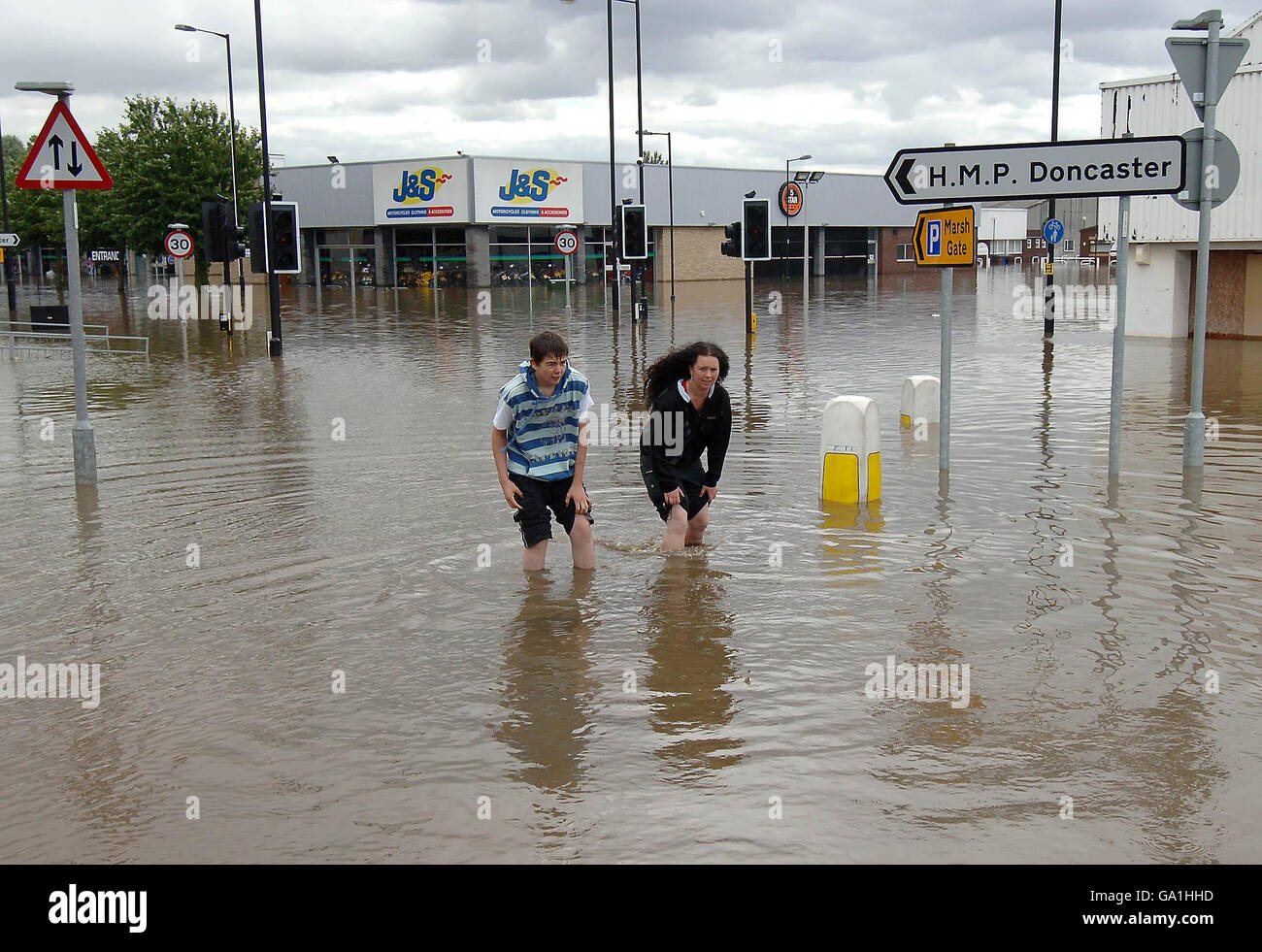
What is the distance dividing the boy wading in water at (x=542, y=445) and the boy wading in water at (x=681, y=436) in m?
0.67

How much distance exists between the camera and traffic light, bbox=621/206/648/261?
104 feet

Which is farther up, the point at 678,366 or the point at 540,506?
the point at 678,366

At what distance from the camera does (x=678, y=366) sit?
8.00 meters

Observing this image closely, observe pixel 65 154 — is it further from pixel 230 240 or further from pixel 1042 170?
pixel 230 240

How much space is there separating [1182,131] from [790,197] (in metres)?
36.4

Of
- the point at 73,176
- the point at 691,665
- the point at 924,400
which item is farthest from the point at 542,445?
the point at 924,400

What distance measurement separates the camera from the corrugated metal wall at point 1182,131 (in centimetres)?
2205

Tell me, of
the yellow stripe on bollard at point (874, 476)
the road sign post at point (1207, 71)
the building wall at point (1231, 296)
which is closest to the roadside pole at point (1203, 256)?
the road sign post at point (1207, 71)

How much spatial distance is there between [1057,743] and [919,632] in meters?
1.50

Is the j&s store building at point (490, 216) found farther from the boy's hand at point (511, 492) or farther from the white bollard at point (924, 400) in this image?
the boy's hand at point (511, 492)

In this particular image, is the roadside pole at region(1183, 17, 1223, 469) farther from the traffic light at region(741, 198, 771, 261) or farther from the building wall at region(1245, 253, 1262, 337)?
the traffic light at region(741, 198, 771, 261)

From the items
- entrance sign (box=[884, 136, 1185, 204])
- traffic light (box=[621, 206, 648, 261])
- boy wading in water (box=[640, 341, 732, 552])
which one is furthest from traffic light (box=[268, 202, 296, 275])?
boy wading in water (box=[640, 341, 732, 552])

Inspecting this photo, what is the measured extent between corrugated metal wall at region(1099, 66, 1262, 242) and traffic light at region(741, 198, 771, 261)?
6.66m
